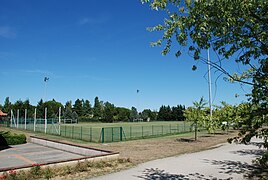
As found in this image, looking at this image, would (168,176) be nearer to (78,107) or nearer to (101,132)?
(101,132)

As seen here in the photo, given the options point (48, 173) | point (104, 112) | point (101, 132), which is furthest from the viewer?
point (104, 112)

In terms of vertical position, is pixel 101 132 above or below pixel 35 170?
below

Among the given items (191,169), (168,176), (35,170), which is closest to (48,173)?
(35,170)

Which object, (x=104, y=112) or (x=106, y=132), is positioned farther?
(x=104, y=112)

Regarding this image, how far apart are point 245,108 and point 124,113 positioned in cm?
10712

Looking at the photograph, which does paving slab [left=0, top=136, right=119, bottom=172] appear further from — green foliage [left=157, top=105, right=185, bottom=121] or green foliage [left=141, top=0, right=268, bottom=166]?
green foliage [left=157, top=105, right=185, bottom=121]

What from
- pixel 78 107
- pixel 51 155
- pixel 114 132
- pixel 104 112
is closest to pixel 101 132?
pixel 114 132

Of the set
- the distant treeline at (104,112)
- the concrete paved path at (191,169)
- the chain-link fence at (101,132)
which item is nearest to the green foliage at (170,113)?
the distant treeline at (104,112)

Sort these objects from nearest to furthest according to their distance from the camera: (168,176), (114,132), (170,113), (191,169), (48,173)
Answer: (168,176) → (48,173) → (191,169) → (114,132) → (170,113)

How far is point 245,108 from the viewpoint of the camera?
4094 millimetres

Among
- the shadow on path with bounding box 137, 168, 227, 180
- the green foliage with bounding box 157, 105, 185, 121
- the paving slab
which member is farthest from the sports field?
the green foliage with bounding box 157, 105, 185, 121

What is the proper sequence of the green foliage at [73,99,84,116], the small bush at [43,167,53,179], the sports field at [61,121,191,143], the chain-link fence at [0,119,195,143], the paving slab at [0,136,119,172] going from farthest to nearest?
the green foliage at [73,99,84,116], the chain-link fence at [0,119,195,143], the sports field at [61,121,191,143], the paving slab at [0,136,119,172], the small bush at [43,167,53,179]

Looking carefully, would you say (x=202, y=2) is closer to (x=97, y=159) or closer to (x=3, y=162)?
(x=97, y=159)

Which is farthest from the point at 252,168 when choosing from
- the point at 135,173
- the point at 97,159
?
the point at 97,159
